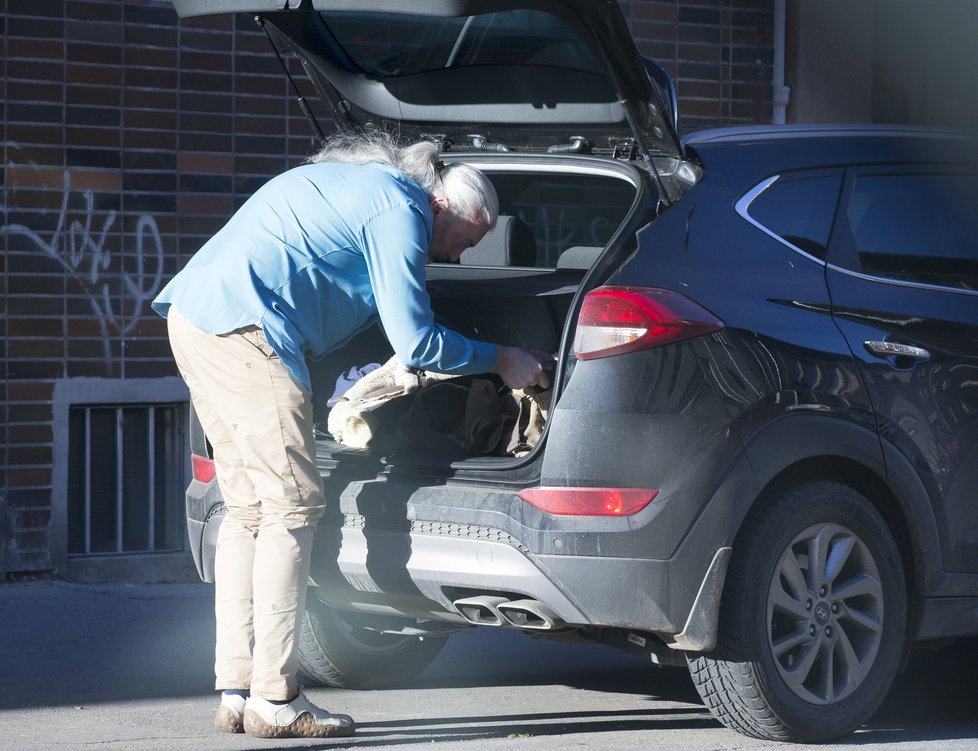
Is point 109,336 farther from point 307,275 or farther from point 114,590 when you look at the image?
point 307,275

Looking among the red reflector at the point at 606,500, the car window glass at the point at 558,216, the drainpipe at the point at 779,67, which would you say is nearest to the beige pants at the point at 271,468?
the red reflector at the point at 606,500

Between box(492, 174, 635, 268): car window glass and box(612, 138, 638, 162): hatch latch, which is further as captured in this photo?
box(492, 174, 635, 268): car window glass

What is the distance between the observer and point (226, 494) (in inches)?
187

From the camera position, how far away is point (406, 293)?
446cm

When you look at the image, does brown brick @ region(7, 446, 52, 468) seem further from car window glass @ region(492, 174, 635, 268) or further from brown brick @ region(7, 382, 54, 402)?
car window glass @ region(492, 174, 635, 268)

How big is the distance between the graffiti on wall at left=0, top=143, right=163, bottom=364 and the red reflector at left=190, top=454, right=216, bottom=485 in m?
2.69

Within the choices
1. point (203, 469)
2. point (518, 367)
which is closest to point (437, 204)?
point (518, 367)

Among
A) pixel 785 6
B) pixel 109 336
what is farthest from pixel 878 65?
pixel 109 336

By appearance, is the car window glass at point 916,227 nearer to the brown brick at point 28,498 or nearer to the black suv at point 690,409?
the black suv at point 690,409

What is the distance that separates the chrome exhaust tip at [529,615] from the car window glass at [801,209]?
1.24m

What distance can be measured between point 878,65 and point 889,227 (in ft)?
18.5

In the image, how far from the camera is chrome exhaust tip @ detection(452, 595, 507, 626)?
4.34 m

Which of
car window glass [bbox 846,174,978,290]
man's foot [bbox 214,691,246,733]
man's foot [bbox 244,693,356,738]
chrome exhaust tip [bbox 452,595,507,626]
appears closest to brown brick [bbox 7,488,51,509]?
man's foot [bbox 214,691,246,733]

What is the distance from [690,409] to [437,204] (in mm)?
983
